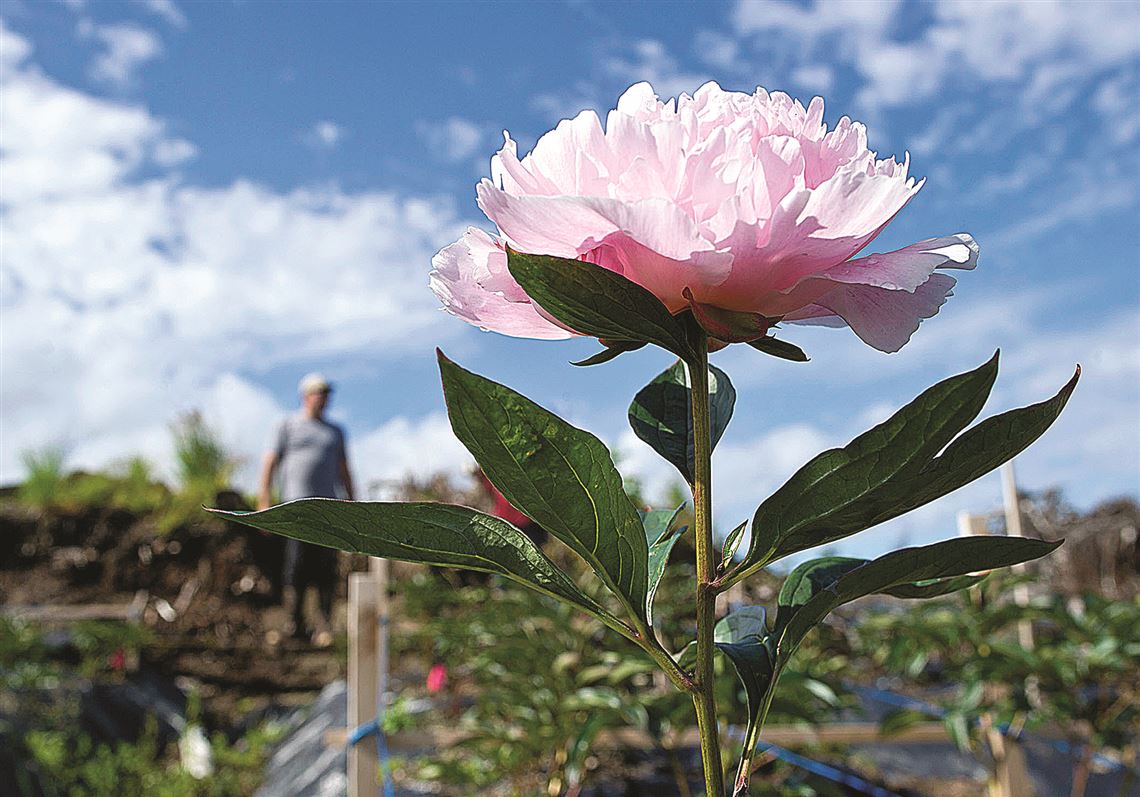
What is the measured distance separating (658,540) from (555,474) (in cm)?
13

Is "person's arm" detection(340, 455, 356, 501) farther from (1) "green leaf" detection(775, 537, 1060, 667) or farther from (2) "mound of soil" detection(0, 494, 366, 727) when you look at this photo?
(1) "green leaf" detection(775, 537, 1060, 667)

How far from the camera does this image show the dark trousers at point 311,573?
6863mm

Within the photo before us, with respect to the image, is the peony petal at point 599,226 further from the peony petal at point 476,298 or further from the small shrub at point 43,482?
the small shrub at point 43,482

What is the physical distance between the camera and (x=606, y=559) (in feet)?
1.42

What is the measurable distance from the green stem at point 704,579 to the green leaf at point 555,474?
3 centimetres

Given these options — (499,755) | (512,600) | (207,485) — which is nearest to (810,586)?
(499,755)

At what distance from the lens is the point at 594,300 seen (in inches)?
16.0

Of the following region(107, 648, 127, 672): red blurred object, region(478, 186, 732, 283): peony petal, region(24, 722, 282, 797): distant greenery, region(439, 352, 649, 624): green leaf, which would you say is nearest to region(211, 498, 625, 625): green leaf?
region(439, 352, 649, 624): green leaf

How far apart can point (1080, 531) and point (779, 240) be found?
25.2 feet

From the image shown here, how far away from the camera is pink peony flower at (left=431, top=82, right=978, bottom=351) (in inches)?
15.9

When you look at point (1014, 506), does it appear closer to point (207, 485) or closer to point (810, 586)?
point (810, 586)

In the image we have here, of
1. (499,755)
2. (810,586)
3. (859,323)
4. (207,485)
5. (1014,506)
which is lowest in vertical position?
(499,755)

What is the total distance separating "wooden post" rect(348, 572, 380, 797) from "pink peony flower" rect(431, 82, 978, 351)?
2.61 meters

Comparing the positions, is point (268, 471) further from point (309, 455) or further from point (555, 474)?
point (555, 474)
